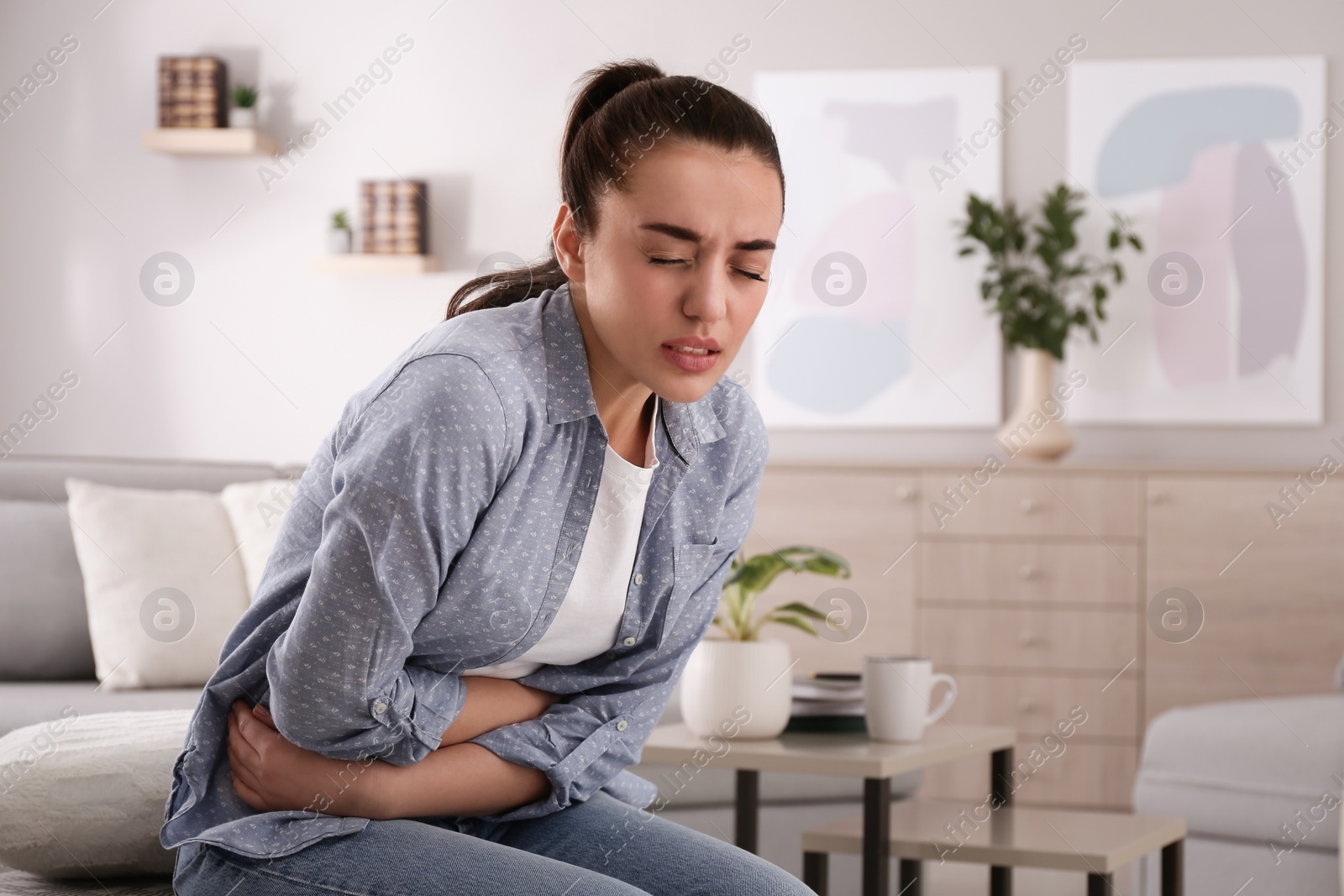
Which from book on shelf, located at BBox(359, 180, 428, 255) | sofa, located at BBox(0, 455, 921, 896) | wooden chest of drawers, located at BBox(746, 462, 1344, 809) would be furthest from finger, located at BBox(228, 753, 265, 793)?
book on shelf, located at BBox(359, 180, 428, 255)

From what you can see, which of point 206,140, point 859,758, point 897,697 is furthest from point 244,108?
point 859,758

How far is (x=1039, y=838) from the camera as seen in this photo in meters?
1.94

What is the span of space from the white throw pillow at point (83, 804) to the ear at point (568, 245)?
0.67 meters

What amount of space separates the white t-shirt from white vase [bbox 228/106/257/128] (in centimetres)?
352

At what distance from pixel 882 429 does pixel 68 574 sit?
2.44 meters

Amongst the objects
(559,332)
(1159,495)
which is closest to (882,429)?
(1159,495)

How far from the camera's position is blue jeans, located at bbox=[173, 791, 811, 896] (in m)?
1.11

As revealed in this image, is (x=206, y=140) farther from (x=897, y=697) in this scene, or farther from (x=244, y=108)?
(x=897, y=697)

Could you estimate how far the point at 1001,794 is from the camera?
7.30ft

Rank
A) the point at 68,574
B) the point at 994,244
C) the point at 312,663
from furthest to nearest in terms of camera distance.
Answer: the point at 994,244 → the point at 68,574 → the point at 312,663

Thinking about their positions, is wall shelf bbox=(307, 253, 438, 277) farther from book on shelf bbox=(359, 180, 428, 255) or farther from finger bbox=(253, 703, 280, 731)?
finger bbox=(253, 703, 280, 731)

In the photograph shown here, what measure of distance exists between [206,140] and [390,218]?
0.64 meters

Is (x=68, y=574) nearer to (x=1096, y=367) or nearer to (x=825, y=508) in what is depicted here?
(x=825, y=508)

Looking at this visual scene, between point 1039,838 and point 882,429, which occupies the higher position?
point 882,429
